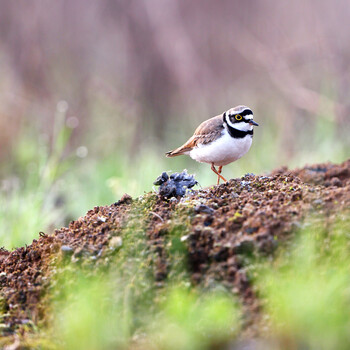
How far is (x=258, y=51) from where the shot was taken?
1117cm

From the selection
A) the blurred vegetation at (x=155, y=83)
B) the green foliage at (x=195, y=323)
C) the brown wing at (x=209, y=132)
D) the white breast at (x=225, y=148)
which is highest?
the blurred vegetation at (x=155, y=83)

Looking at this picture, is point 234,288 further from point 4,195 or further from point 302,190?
point 4,195

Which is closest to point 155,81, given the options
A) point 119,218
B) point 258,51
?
point 258,51

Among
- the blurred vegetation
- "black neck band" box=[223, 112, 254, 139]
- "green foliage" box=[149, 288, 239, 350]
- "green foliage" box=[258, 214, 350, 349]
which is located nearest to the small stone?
"green foliage" box=[149, 288, 239, 350]

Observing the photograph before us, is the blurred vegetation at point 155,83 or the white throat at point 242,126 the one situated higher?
the blurred vegetation at point 155,83

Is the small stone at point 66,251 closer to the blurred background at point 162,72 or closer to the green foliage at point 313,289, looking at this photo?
the green foliage at point 313,289

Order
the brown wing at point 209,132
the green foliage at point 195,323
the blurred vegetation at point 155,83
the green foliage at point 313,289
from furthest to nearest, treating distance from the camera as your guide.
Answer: the blurred vegetation at point 155,83 → the brown wing at point 209,132 → the green foliage at point 195,323 → the green foliage at point 313,289

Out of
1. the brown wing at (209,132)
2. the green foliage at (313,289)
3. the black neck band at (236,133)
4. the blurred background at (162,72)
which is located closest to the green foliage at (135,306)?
the green foliage at (313,289)

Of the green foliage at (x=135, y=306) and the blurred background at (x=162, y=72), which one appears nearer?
the green foliage at (x=135, y=306)

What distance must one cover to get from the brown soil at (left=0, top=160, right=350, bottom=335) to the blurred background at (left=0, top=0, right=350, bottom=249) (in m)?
6.00

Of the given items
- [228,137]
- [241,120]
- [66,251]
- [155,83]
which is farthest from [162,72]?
[66,251]

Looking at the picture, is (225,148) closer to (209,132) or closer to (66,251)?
(209,132)

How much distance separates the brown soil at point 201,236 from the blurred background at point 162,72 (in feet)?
19.7

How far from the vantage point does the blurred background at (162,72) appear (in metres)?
10.2
